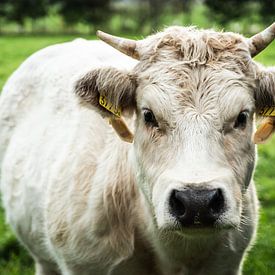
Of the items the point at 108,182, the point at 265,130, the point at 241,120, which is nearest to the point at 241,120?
the point at 241,120

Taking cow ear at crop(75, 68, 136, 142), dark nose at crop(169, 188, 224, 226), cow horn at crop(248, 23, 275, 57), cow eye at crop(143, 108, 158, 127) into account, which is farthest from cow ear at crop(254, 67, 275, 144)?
dark nose at crop(169, 188, 224, 226)

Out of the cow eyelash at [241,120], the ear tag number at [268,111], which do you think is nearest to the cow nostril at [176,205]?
the cow eyelash at [241,120]

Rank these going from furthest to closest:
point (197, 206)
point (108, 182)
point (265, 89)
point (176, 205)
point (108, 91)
→ point (108, 182) < point (108, 91) < point (265, 89) < point (176, 205) < point (197, 206)

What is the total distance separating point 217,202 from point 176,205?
225 millimetres

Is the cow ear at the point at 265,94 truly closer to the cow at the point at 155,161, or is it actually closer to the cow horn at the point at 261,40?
the cow at the point at 155,161

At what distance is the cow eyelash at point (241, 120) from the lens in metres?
4.89

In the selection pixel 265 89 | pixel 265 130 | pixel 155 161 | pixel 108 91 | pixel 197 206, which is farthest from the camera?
pixel 265 130

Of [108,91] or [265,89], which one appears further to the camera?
[108,91]

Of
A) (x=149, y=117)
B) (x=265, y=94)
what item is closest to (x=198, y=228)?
(x=149, y=117)

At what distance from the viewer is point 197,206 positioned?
173 inches

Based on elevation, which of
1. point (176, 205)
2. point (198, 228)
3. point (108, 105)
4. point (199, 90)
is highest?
point (199, 90)

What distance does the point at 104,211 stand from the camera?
5441 mm

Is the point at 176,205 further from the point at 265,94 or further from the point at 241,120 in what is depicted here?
the point at 265,94

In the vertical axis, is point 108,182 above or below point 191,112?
below
